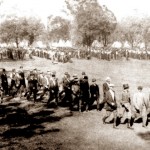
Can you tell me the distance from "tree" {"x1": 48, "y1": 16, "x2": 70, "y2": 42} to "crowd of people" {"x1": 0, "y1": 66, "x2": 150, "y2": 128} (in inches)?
3085

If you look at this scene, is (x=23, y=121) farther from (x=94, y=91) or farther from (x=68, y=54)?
(x=68, y=54)

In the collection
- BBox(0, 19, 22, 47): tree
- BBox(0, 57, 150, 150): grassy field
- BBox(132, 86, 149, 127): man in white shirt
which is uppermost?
BBox(0, 19, 22, 47): tree

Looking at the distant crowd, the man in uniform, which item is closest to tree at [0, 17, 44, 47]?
the distant crowd

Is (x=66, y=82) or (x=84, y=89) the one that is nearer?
(x=84, y=89)

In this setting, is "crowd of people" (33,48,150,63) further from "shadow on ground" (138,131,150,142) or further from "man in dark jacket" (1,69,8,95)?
"shadow on ground" (138,131,150,142)

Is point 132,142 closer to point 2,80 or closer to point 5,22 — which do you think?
point 2,80

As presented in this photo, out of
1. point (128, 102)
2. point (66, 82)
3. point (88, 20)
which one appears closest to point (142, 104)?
point (128, 102)

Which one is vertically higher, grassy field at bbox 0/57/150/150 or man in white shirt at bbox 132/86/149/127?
man in white shirt at bbox 132/86/149/127

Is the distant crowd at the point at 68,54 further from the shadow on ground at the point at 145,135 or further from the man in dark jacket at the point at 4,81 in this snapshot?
the shadow on ground at the point at 145,135

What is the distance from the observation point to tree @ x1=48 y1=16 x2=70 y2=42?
98.2 metres

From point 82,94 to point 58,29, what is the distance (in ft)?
276

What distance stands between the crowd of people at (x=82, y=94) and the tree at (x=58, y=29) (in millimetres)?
78366

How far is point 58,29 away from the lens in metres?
99.2

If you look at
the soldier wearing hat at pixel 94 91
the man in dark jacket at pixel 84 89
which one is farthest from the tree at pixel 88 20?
the man in dark jacket at pixel 84 89
